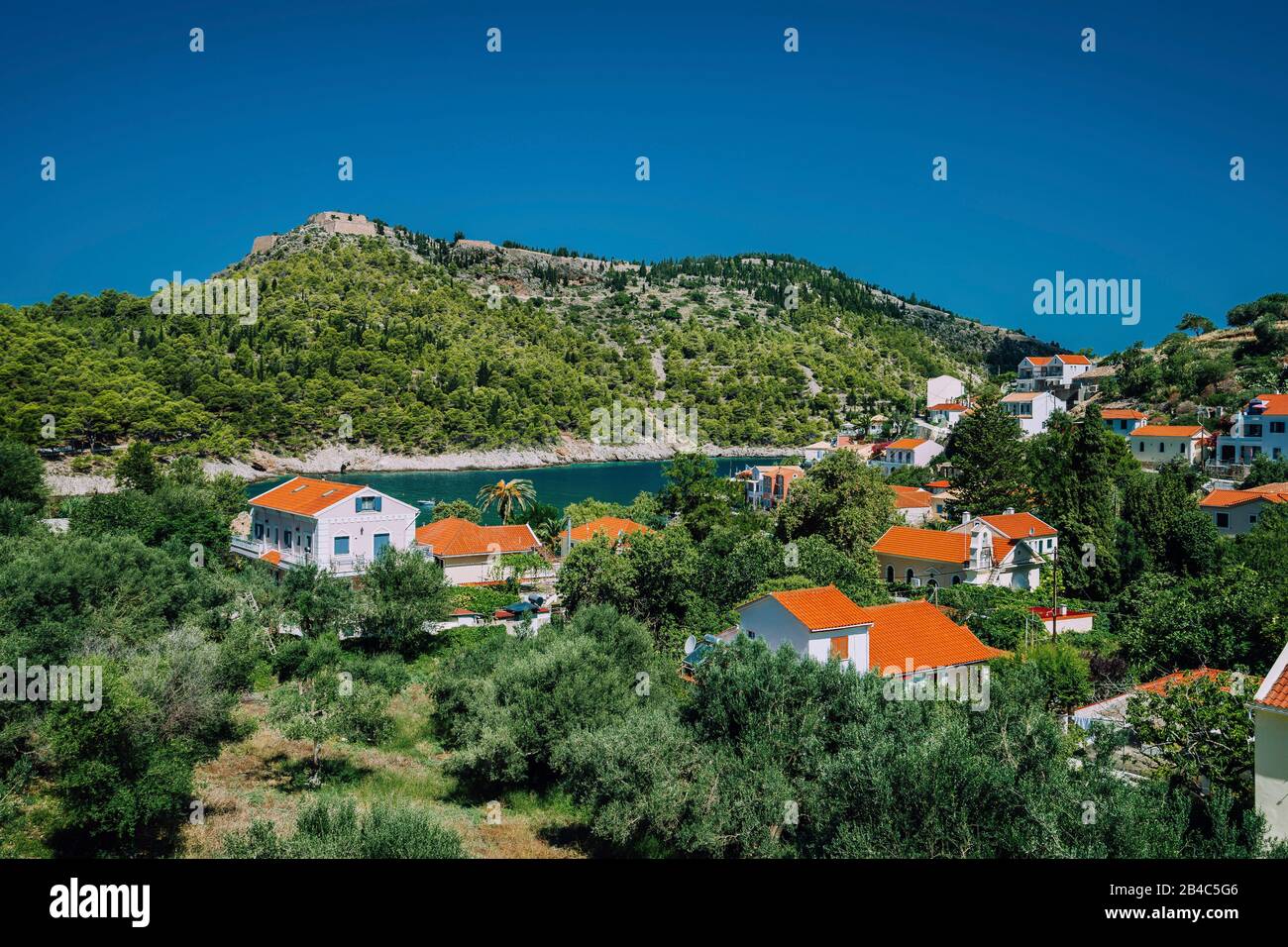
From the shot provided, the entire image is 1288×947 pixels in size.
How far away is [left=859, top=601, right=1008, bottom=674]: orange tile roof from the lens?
2206 cm

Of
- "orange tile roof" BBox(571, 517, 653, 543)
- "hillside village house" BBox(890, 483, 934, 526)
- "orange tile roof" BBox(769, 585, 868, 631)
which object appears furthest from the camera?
"hillside village house" BBox(890, 483, 934, 526)

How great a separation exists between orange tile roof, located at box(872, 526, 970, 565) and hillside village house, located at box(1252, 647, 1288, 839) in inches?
951

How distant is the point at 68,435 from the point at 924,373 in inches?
5144

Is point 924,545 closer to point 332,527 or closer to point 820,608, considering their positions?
point 820,608

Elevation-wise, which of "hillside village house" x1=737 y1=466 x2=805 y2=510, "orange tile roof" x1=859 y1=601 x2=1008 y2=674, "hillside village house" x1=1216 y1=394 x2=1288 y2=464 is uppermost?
"hillside village house" x1=1216 y1=394 x2=1288 y2=464

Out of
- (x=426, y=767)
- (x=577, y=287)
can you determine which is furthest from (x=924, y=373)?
(x=426, y=767)

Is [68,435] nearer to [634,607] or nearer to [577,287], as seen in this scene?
[634,607]

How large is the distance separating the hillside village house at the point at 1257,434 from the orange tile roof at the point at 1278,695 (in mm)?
46310

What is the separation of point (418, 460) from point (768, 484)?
2204 inches

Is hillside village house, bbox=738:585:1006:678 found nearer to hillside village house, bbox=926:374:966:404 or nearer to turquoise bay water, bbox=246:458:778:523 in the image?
turquoise bay water, bbox=246:458:778:523

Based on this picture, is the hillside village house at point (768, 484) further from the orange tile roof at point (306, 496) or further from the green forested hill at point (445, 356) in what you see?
the green forested hill at point (445, 356)

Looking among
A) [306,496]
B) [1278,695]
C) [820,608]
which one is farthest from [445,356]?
[1278,695]

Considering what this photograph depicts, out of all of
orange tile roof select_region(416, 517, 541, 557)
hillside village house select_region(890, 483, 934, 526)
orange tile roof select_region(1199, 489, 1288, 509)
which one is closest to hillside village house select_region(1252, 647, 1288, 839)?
orange tile roof select_region(416, 517, 541, 557)

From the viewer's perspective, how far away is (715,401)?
139 meters
